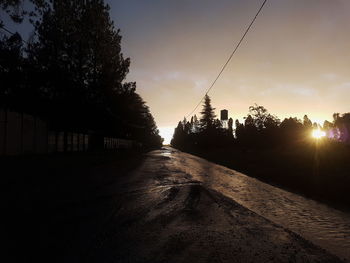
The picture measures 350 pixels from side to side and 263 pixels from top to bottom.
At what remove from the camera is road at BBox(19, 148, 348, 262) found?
19.4 feet

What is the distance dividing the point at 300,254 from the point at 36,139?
30744 mm

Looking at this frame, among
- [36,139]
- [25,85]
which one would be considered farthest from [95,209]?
[25,85]

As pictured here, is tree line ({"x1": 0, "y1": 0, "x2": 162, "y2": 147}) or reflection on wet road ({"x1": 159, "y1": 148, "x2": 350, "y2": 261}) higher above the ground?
tree line ({"x1": 0, "y1": 0, "x2": 162, "y2": 147})

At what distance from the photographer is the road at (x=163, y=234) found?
5.93 metres

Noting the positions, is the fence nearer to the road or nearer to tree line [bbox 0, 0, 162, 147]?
tree line [bbox 0, 0, 162, 147]

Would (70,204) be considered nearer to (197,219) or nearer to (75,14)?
(197,219)

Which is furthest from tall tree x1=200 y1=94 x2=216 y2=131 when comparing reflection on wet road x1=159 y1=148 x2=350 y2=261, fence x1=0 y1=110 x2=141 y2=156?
reflection on wet road x1=159 y1=148 x2=350 y2=261

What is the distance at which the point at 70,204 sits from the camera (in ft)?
35.1

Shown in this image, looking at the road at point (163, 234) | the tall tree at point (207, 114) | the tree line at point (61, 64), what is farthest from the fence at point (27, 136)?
the tall tree at point (207, 114)

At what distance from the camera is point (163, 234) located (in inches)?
287

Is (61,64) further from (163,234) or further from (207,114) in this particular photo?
(207,114)

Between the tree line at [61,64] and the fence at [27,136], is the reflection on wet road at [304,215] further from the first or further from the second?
the tree line at [61,64]

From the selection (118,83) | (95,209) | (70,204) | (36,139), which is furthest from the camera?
(118,83)

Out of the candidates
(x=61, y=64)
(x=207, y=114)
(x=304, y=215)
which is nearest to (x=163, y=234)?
(x=304, y=215)
